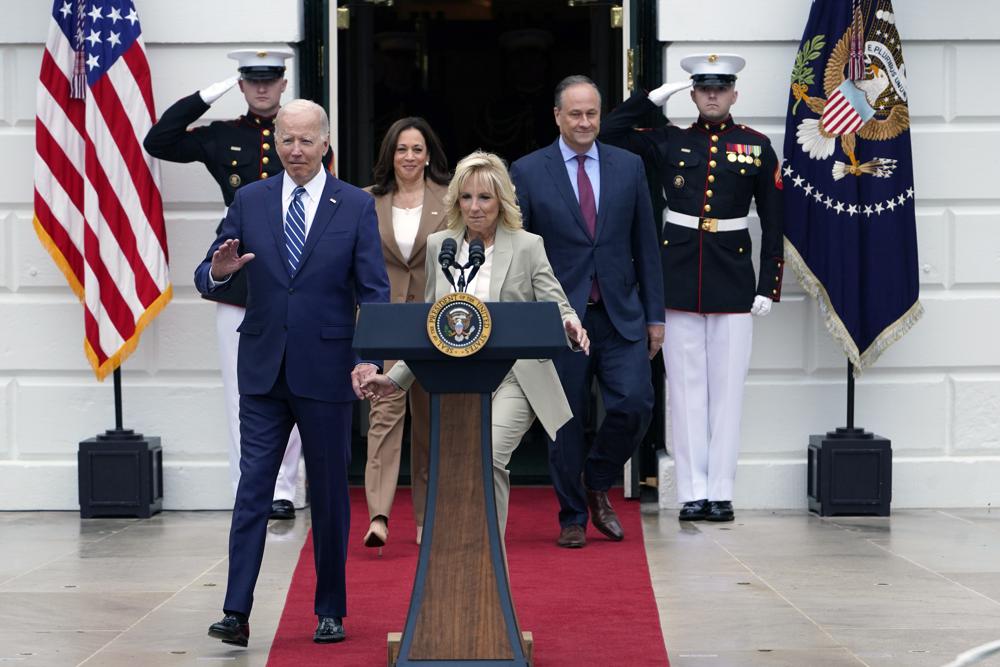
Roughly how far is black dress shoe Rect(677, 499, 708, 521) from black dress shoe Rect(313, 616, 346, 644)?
3.18 meters

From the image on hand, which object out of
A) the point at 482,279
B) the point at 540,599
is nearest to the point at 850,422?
the point at 540,599

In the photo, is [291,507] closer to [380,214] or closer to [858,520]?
[380,214]

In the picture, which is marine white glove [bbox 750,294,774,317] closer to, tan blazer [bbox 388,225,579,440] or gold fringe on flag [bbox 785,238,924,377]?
gold fringe on flag [bbox 785,238,924,377]

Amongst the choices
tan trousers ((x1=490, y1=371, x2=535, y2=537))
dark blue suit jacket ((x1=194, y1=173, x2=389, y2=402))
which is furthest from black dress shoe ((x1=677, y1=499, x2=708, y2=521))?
dark blue suit jacket ((x1=194, y1=173, x2=389, y2=402))

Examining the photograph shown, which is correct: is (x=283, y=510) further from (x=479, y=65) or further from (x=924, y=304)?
(x=479, y=65)

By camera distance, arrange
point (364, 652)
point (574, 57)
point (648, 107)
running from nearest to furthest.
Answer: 1. point (364, 652)
2. point (648, 107)
3. point (574, 57)

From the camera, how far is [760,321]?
29.5ft

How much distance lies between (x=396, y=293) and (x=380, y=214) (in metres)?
0.40

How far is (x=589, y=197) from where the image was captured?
25.4ft

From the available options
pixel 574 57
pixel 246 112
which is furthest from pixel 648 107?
pixel 574 57

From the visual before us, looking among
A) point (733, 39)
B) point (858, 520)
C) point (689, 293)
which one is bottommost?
point (858, 520)

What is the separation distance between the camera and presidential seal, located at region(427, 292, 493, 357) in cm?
498

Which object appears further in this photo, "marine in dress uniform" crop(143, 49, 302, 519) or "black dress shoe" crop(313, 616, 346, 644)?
"marine in dress uniform" crop(143, 49, 302, 519)

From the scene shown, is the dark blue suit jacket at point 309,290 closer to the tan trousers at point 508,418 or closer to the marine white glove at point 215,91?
→ the tan trousers at point 508,418
